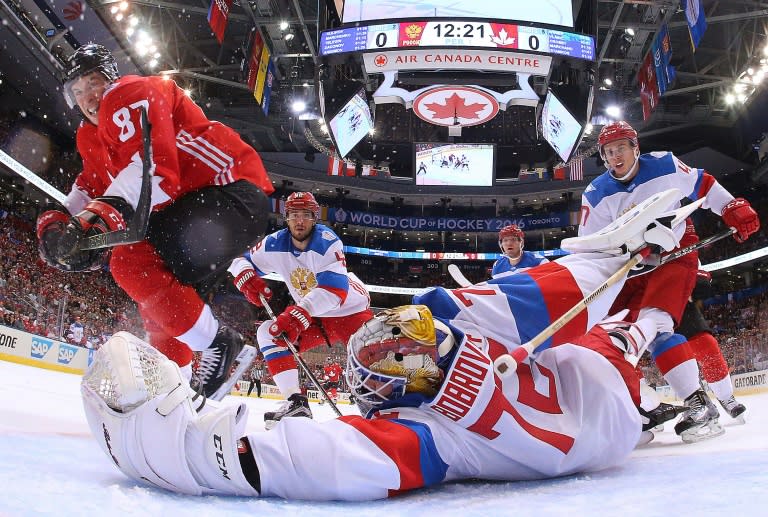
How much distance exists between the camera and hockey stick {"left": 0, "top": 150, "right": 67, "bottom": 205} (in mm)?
10691

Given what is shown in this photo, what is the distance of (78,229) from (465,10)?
6439 millimetres

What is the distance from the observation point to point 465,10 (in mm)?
7066

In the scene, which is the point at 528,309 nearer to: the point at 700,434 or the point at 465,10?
the point at 700,434

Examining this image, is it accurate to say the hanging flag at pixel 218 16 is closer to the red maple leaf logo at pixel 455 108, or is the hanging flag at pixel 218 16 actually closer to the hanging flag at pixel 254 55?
the hanging flag at pixel 254 55

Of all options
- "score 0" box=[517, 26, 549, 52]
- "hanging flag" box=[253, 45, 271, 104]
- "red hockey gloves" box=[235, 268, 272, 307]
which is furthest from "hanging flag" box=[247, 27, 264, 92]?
"red hockey gloves" box=[235, 268, 272, 307]

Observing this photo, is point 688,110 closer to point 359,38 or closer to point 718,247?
point 718,247

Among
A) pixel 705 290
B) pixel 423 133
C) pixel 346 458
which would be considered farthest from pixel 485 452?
pixel 423 133

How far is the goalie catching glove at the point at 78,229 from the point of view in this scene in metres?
1.67

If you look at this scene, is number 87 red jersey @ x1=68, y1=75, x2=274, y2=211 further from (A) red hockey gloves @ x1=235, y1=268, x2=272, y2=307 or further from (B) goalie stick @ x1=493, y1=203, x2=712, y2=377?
(B) goalie stick @ x1=493, y1=203, x2=712, y2=377

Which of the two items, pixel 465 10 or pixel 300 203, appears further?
pixel 465 10

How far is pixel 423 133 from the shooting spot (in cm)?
1187

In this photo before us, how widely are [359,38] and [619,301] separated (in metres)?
5.46

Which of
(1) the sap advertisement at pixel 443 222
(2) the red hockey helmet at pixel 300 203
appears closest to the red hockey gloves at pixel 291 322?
(2) the red hockey helmet at pixel 300 203

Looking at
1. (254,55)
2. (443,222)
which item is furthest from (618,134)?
(443,222)
